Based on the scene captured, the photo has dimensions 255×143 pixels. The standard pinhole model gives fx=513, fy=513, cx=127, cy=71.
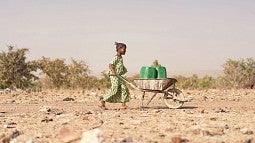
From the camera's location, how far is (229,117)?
1059cm

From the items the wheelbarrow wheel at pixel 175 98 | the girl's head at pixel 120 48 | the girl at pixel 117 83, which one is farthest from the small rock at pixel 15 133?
the wheelbarrow wheel at pixel 175 98

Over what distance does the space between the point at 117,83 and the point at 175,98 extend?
64.6 inches

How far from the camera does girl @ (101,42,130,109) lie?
13797 millimetres

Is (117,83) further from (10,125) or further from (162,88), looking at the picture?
(10,125)

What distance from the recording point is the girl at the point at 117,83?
45.3 ft

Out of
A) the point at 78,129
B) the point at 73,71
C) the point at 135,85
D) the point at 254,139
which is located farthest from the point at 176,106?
the point at 73,71

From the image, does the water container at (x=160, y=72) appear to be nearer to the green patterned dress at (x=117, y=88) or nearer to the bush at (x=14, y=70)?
the green patterned dress at (x=117, y=88)

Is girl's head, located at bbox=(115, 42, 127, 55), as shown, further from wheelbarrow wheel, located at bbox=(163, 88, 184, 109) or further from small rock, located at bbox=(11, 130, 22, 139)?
small rock, located at bbox=(11, 130, 22, 139)

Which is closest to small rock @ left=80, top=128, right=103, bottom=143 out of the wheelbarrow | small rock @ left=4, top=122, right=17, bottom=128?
small rock @ left=4, top=122, right=17, bottom=128

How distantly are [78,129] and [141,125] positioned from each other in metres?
1.13

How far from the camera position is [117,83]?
45.7 feet

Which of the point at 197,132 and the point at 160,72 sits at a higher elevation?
the point at 160,72

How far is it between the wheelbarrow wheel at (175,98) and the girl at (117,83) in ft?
3.79

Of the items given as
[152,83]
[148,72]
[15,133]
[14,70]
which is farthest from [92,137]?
[14,70]
